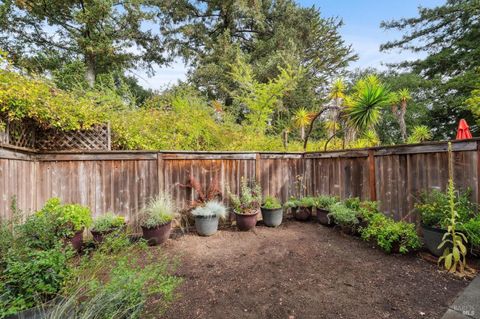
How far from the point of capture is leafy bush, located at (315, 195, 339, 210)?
4.14 m

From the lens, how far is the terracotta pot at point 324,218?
4008 millimetres

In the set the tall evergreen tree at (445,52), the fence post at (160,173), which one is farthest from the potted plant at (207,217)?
the tall evergreen tree at (445,52)

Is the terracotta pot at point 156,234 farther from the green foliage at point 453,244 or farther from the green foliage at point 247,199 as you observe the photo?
the green foliage at point 453,244

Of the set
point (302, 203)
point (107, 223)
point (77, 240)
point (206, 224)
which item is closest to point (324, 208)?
point (302, 203)

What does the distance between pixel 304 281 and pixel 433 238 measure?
1.66m

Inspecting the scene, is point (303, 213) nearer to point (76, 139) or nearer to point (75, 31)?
point (76, 139)

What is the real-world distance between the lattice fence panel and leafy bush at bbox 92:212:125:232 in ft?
3.76

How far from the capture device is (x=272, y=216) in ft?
13.5

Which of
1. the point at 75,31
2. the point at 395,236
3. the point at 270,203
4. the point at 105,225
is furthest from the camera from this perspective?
the point at 75,31

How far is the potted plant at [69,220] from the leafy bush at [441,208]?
14.4 ft

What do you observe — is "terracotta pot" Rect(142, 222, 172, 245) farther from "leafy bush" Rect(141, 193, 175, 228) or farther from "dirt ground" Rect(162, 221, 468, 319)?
"dirt ground" Rect(162, 221, 468, 319)

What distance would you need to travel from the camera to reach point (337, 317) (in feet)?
5.81

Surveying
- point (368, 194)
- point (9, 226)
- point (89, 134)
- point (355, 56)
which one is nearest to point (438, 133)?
point (355, 56)

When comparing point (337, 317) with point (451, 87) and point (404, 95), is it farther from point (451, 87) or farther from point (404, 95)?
point (451, 87)
